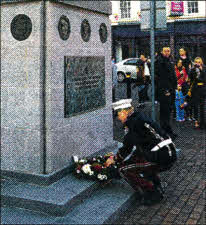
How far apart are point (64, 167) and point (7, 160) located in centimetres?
88

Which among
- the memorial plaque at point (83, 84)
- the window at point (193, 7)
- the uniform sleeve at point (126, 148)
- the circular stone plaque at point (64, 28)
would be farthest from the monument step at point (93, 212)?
the window at point (193, 7)

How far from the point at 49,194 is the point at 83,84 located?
6.91 feet

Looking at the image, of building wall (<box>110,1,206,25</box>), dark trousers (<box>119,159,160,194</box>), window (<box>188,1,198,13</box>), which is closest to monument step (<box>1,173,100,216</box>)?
dark trousers (<box>119,159,160,194</box>)

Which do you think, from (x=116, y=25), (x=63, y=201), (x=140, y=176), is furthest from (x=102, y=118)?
(x=116, y=25)

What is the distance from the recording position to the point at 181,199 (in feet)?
19.8

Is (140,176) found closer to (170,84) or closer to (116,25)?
(170,84)

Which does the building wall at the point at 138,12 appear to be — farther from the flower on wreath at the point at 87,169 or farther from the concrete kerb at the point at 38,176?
the concrete kerb at the point at 38,176

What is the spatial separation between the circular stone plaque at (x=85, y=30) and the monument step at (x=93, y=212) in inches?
103

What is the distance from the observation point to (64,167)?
20.5ft

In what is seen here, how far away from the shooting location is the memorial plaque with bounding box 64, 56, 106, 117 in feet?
21.0

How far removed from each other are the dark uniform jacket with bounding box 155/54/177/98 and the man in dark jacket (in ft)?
12.2

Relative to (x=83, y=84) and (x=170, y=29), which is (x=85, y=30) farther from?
(x=170, y=29)

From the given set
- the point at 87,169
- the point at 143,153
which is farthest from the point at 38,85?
the point at 143,153

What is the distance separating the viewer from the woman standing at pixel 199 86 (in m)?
10.8
